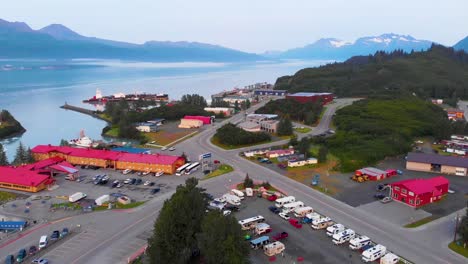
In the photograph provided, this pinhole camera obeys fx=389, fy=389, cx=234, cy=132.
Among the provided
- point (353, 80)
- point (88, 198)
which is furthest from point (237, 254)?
point (353, 80)

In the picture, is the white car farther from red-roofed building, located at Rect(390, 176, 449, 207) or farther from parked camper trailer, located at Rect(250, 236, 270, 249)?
red-roofed building, located at Rect(390, 176, 449, 207)

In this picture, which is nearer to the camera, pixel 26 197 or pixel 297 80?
pixel 26 197

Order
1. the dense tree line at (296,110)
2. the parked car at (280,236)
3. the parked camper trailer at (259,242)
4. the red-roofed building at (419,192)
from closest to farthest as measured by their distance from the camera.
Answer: the parked camper trailer at (259,242), the parked car at (280,236), the red-roofed building at (419,192), the dense tree line at (296,110)

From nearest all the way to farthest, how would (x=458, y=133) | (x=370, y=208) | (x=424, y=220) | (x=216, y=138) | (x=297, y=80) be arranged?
(x=424, y=220), (x=370, y=208), (x=216, y=138), (x=458, y=133), (x=297, y=80)

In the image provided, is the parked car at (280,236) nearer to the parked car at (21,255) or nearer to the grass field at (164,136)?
the parked car at (21,255)

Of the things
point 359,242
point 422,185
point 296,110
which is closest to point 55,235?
point 359,242

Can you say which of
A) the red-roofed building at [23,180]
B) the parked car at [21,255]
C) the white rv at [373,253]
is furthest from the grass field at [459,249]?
the red-roofed building at [23,180]

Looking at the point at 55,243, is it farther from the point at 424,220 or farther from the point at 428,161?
the point at 428,161
